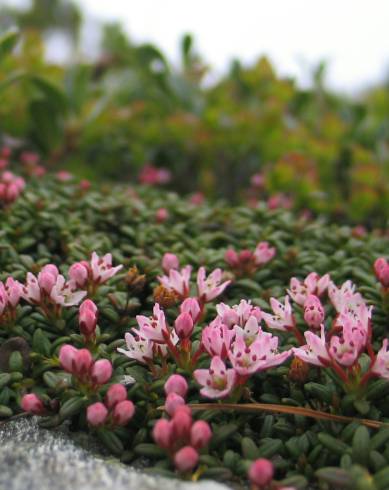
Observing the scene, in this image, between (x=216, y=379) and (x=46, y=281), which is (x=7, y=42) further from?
(x=216, y=379)

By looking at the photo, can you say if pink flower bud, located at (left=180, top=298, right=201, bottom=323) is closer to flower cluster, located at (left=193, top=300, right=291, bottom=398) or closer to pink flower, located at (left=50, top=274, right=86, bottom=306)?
flower cluster, located at (left=193, top=300, right=291, bottom=398)

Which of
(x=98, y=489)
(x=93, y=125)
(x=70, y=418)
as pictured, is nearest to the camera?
(x=98, y=489)

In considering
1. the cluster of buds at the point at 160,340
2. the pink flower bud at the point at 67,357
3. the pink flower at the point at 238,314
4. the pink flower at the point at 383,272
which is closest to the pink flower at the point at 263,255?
the pink flower at the point at 383,272

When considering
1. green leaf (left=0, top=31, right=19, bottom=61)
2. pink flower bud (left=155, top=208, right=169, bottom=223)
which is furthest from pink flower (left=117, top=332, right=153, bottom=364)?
green leaf (left=0, top=31, right=19, bottom=61)

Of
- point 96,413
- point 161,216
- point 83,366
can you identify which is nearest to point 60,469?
point 96,413

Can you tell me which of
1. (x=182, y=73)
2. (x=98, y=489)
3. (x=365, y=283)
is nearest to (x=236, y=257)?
(x=365, y=283)

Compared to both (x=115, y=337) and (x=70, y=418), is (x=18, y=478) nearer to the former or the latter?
(x=70, y=418)
